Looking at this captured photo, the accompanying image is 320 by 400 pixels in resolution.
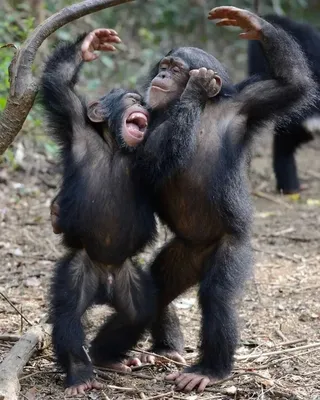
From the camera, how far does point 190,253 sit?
5.48m

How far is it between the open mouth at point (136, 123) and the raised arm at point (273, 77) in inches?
25.5

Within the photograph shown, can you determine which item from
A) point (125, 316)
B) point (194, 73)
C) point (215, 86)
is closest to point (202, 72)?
point (194, 73)

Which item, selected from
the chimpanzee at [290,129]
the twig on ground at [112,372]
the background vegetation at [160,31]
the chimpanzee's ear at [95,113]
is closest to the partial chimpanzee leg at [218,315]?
the twig on ground at [112,372]

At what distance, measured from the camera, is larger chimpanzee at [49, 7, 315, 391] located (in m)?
5.11

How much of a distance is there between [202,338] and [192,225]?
2.39ft

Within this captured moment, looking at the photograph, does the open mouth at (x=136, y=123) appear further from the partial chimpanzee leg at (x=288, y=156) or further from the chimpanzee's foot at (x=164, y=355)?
the partial chimpanzee leg at (x=288, y=156)

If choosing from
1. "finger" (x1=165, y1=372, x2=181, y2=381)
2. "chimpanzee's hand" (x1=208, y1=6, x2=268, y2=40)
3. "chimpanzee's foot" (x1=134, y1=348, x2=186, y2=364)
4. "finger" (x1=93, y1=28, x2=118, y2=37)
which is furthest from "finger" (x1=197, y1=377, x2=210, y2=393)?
"finger" (x1=93, y1=28, x2=118, y2=37)

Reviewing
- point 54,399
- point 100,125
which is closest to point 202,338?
point 54,399

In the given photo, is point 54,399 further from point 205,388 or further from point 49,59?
point 49,59

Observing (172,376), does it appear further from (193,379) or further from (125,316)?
(125,316)

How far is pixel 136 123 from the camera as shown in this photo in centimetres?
522

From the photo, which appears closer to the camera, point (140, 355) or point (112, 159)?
point (112, 159)

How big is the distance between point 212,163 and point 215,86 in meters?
0.49

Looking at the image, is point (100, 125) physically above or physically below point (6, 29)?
above
